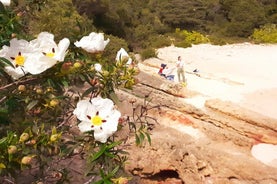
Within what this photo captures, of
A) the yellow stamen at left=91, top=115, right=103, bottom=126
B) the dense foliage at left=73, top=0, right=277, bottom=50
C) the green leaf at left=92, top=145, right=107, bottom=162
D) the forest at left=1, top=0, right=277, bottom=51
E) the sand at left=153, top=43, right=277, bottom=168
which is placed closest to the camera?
the yellow stamen at left=91, top=115, right=103, bottom=126

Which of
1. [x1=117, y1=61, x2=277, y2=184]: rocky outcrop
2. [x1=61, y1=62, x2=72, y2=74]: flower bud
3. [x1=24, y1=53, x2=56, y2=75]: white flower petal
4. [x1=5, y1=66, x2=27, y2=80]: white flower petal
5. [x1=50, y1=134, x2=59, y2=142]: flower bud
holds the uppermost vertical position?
[x1=24, y1=53, x2=56, y2=75]: white flower petal

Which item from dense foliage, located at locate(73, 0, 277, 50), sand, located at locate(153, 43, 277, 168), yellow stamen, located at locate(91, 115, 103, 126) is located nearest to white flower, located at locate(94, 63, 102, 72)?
yellow stamen, located at locate(91, 115, 103, 126)

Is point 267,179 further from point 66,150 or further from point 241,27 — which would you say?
point 241,27

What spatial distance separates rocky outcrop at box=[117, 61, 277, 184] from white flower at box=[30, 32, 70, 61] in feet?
9.94

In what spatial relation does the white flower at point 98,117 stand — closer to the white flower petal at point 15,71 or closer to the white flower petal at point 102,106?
the white flower petal at point 102,106

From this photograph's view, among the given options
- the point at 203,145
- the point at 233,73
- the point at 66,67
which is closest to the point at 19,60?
the point at 66,67

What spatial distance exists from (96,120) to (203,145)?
4.68 m

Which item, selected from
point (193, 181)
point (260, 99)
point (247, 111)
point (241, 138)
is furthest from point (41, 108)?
point (260, 99)

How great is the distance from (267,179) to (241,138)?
1.13m

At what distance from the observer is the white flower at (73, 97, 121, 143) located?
7.25ft

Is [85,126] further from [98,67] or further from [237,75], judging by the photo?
[237,75]

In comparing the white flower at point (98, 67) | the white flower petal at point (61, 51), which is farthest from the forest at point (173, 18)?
the white flower petal at point (61, 51)

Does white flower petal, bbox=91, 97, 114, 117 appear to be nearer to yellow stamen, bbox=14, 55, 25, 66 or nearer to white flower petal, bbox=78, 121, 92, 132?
white flower petal, bbox=78, 121, 92, 132

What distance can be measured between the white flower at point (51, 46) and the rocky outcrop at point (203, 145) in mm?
3031
